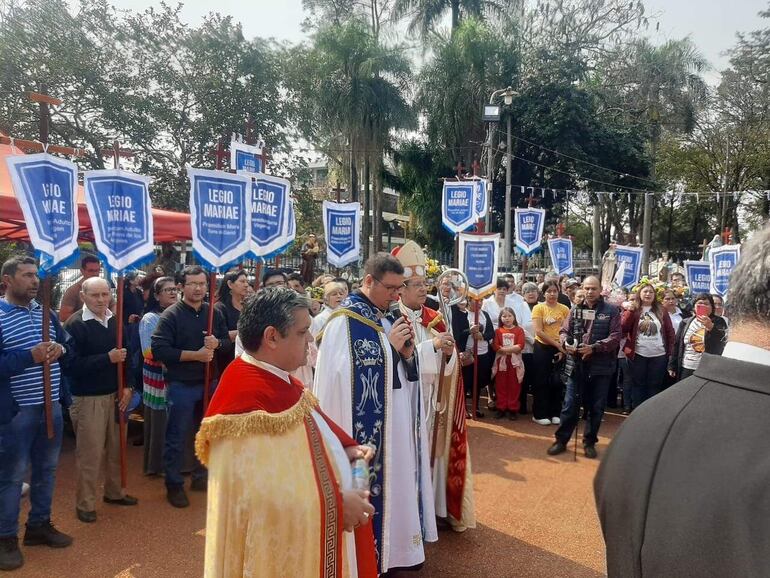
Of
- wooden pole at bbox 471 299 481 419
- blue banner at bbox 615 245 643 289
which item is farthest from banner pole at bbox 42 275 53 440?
blue banner at bbox 615 245 643 289

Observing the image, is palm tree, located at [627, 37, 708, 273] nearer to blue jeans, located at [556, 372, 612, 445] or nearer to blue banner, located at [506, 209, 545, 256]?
blue banner, located at [506, 209, 545, 256]

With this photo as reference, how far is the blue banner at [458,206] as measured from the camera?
9703 mm

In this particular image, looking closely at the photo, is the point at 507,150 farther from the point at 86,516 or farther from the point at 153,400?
the point at 86,516

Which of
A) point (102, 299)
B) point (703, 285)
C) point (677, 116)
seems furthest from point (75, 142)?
point (677, 116)

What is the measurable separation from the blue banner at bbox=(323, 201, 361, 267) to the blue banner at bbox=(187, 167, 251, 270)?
2.89 m

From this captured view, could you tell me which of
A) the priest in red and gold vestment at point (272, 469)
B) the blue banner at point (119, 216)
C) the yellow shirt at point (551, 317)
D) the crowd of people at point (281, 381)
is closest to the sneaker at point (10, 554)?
the crowd of people at point (281, 381)

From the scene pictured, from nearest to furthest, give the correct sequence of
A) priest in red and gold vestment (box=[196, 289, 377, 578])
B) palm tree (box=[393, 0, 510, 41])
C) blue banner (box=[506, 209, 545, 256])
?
priest in red and gold vestment (box=[196, 289, 377, 578]) → blue banner (box=[506, 209, 545, 256]) → palm tree (box=[393, 0, 510, 41])

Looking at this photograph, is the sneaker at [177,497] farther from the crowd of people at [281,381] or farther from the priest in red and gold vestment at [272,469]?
the priest in red and gold vestment at [272,469]

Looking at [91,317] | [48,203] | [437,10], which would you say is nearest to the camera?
[48,203]

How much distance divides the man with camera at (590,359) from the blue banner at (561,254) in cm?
599

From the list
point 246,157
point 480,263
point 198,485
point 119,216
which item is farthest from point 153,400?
Result: point 480,263

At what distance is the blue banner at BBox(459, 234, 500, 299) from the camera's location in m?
7.68

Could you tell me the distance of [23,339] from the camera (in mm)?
3842

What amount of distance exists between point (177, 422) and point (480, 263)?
4415mm
